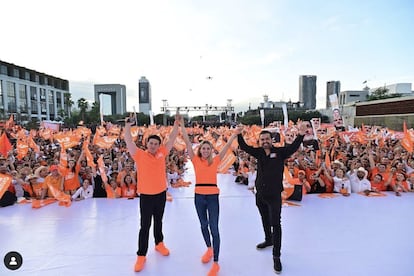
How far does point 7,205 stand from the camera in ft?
16.9

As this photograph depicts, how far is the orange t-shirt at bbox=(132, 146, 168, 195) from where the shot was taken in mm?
2914

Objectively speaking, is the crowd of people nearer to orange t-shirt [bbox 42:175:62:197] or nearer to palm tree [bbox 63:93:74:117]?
orange t-shirt [bbox 42:175:62:197]

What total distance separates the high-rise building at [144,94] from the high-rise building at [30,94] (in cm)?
1874

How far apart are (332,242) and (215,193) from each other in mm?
1906

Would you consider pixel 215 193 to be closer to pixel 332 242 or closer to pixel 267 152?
pixel 267 152

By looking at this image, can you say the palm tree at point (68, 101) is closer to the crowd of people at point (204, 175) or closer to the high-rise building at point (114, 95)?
the high-rise building at point (114, 95)

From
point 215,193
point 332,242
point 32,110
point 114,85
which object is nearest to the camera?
point 215,193

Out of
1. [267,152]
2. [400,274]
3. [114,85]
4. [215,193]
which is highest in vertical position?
[114,85]

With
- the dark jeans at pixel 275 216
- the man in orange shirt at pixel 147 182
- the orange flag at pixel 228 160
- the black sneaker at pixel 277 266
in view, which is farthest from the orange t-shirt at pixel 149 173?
the orange flag at pixel 228 160

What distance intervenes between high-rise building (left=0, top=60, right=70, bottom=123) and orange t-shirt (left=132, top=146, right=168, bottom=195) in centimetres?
5328

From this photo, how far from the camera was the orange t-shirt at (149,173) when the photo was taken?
291 cm

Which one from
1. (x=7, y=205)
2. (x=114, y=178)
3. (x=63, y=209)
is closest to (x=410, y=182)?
(x=114, y=178)

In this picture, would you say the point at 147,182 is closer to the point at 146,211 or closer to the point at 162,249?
the point at 146,211

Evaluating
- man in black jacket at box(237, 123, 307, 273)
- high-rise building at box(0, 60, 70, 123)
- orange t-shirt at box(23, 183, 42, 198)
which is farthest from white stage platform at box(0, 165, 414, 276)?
high-rise building at box(0, 60, 70, 123)
